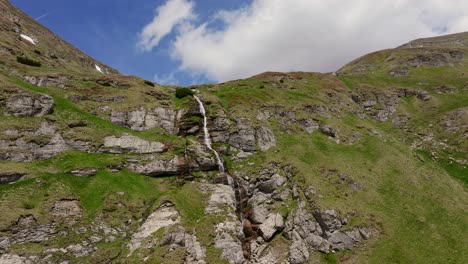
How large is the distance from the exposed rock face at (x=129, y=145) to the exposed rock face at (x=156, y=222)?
567 inches

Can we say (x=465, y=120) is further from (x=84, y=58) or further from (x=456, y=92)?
(x=84, y=58)

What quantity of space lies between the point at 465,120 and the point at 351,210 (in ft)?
151

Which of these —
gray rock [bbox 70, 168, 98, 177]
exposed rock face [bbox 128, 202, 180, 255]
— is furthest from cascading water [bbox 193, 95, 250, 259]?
gray rock [bbox 70, 168, 98, 177]

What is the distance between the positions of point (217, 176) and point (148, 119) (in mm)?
22120

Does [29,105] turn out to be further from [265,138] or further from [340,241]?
[340,241]

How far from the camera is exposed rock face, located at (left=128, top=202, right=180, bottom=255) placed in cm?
3700

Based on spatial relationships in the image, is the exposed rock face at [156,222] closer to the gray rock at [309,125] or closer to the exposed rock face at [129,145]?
the exposed rock face at [129,145]

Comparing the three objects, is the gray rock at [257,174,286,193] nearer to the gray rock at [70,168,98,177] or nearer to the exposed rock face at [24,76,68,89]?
the gray rock at [70,168,98,177]

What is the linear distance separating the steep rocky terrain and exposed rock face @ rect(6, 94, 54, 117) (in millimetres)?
207

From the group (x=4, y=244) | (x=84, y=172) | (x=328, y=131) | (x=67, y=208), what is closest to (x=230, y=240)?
(x=67, y=208)

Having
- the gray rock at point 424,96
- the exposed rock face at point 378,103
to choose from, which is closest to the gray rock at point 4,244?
the exposed rock face at point 378,103

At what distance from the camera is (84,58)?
125812 mm

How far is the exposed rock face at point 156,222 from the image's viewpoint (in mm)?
37000

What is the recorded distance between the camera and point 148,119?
208 ft
